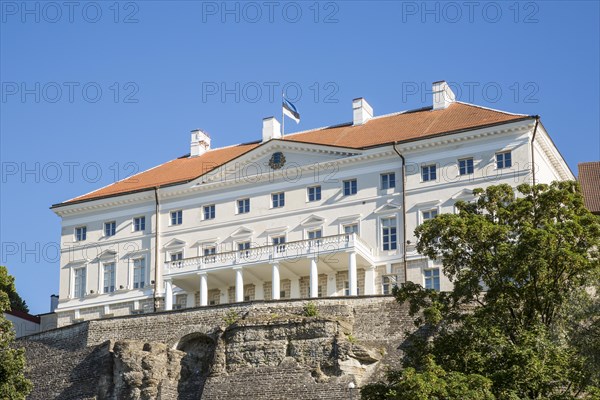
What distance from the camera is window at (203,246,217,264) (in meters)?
64.5

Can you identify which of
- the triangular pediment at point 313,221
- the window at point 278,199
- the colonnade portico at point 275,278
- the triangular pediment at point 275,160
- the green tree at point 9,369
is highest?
the triangular pediment at point 275,160

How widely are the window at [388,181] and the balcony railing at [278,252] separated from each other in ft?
11.4

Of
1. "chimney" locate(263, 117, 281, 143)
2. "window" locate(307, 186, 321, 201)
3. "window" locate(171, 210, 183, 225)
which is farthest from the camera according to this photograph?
"chimney" locate(263, 117, 281, 143)

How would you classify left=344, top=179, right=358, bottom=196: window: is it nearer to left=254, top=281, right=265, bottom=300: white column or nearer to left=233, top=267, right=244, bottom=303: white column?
left=254, top=281, right=265, bottom=300: white column

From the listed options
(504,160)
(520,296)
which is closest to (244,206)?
(504,160)

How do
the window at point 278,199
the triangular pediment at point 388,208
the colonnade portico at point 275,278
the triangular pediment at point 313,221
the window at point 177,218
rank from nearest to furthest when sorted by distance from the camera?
the colonnade portico at point 275,278, the triangular pediment at point 388,208, the triangular pediment at point 313,221, the window at point 278,199, the window at point 177,218

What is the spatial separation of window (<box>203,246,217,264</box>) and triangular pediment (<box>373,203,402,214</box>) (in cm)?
908

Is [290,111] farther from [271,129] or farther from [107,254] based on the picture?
[107,254]

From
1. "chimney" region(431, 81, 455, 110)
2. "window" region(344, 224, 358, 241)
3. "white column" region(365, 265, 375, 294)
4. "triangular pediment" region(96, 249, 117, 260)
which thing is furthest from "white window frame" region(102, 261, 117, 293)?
"chimney" region(431, 81, 455, 110)

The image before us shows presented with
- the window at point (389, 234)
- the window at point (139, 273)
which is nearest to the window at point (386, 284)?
the window at point (389, 234)

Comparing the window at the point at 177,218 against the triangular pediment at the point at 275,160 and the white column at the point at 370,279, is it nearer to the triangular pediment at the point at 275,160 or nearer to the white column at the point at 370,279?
the triangular pediment at the point at 275,160

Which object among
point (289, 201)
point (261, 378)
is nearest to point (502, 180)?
point (289, 201)

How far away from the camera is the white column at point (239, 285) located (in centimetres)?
6277

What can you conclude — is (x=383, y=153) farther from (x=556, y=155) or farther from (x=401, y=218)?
(x=556, y=155)
